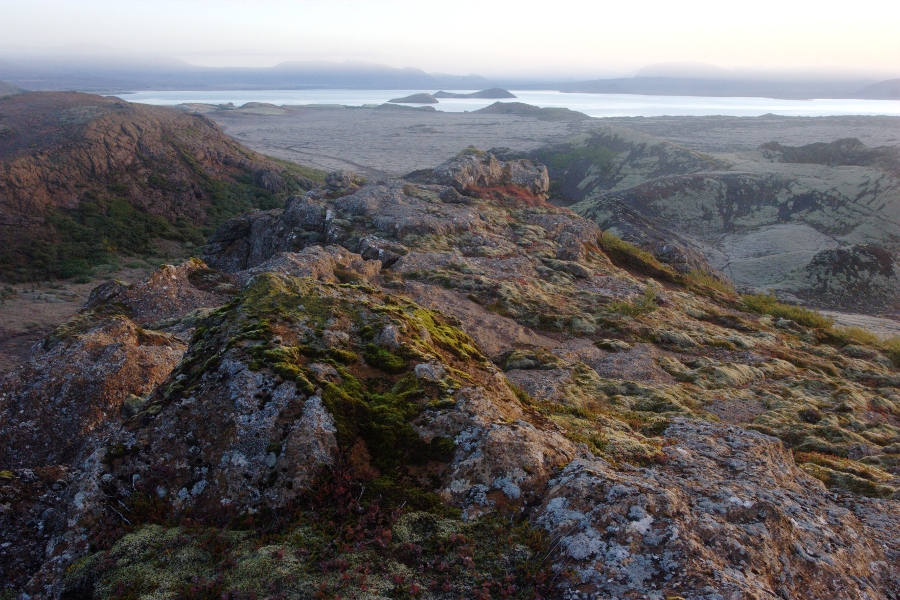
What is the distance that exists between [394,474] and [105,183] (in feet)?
151

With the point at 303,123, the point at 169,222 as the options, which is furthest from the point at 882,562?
the point at 303,123

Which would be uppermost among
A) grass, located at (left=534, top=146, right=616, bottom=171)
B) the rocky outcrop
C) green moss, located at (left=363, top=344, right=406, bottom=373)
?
grass, located at (left=534, top=146, right=616, bottom=171)

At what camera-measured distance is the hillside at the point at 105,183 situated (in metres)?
34.5

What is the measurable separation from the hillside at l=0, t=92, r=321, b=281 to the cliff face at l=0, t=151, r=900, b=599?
82.5 ft

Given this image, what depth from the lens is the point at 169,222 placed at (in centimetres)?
4225

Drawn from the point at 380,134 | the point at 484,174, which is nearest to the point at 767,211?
the point at 484,174

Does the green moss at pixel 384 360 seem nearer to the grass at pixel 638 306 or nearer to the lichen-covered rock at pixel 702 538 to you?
the lichen-covered rock at pixel 702 538

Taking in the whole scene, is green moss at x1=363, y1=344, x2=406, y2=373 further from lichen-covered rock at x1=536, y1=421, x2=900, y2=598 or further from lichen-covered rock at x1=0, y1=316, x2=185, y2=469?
lichen-covered rock at x1=0, y1=316, x2=185, y2=469

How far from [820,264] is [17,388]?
5015 centimetres

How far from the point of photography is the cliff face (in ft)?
17.1

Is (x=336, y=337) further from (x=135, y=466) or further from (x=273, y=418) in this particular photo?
(x=135, y=466)

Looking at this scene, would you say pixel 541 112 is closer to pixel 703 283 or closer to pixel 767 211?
pixel 767 211

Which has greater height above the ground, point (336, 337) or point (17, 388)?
point (336, 337)

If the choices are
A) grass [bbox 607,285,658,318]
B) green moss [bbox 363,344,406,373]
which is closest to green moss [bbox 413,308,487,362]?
green moss [bbox 363,344,406,373]
